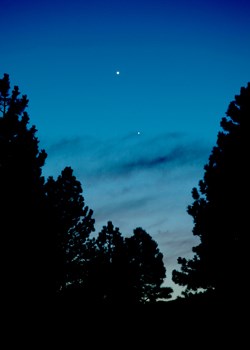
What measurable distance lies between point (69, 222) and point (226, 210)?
29.9 feet

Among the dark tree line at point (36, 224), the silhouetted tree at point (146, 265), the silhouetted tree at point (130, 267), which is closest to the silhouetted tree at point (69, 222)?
the dark tree line at point (36, 224)

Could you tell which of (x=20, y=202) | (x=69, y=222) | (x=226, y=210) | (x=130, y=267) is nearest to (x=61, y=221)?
(x=69, y=222)

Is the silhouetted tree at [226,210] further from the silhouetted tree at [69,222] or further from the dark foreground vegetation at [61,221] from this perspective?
the silhouetted tree at [69,222]

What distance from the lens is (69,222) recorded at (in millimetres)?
19203

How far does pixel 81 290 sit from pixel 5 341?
8771mm

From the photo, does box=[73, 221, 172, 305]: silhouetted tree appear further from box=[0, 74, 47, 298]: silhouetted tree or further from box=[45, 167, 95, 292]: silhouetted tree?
box=[0, 74, 47, 298]: silhouetted tree

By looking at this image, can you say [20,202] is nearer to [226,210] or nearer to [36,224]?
[36,224]

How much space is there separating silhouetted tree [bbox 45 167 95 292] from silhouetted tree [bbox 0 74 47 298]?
4.96 feet

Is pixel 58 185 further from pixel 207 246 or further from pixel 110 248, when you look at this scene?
pixel 110 248

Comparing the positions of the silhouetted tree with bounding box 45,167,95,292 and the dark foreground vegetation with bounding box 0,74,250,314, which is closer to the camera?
the dark foreground vegetation with bounding box 0,74,250,314

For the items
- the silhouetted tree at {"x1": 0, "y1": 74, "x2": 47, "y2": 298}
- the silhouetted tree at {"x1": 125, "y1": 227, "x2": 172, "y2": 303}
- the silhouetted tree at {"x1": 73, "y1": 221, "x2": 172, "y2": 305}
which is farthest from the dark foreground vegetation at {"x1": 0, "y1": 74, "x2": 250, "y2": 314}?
the silhouetted tree at {"x1": 125, "y1": 227, "x2": 172, "y2": 303}

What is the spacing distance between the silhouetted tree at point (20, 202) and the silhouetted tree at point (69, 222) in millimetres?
1511

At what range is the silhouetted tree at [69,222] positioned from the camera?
17141 mm

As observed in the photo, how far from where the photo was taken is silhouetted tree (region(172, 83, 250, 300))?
1451 cm
